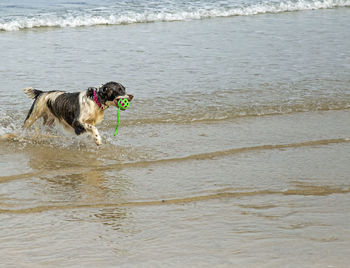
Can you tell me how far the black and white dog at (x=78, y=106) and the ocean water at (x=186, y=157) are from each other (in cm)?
19

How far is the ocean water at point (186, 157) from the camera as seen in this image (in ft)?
13.8

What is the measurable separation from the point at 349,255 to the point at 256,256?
627mm

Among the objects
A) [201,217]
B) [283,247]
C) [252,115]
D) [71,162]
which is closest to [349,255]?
[283,247]

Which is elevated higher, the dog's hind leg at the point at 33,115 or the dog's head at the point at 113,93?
the dog's head at the point at 113,93

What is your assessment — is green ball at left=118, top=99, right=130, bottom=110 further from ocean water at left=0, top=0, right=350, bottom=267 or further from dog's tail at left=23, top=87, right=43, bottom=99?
dog's tail at left=23, top=87, right=43, bottom=99

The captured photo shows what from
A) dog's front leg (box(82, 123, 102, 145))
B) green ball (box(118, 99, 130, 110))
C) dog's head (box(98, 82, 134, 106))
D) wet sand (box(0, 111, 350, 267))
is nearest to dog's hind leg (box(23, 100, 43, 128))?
wet sand (box(0, 111, 350, 267))

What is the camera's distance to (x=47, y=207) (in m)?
5.09

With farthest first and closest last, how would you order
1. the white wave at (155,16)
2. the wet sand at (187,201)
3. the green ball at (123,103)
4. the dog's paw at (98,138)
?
the white wave at (155,16)
the dog's paw at (98,138)
the green ball at (123,103)
the wet sand at (187,201)

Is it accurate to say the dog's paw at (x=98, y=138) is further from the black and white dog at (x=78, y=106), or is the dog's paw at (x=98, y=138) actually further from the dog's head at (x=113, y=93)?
the dog's head at (x=113, y=93)

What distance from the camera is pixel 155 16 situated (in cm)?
1970

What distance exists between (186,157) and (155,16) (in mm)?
13778

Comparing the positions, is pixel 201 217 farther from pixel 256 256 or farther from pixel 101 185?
pixel 101 185

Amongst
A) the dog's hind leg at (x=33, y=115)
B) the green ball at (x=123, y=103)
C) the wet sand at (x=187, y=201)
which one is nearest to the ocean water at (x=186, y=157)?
the wet sand at (x=187, y=201)

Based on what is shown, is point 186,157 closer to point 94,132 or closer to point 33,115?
point 94,132
